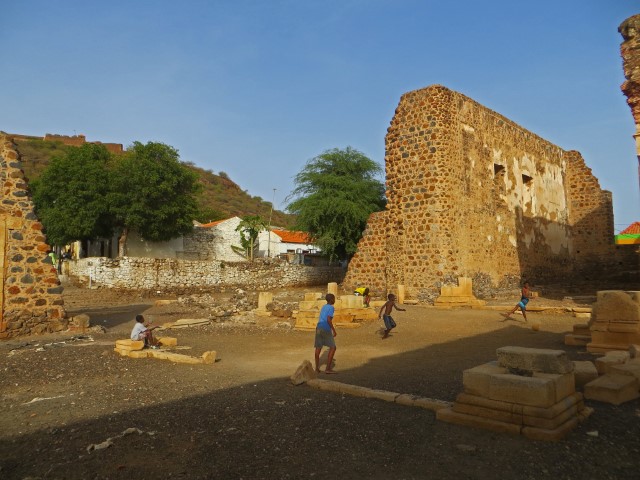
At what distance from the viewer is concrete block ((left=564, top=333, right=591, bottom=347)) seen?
863cm

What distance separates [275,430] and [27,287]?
8590 mm

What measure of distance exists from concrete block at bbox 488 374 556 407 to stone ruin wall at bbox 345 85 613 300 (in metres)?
10.7

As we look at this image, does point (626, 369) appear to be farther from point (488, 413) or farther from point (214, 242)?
point (214, 242)

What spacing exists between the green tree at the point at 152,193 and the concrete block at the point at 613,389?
27.0 metres

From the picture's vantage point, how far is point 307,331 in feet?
39.5

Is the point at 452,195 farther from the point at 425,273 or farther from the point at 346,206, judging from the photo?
the point at 346,206

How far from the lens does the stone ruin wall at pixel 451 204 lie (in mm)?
15234

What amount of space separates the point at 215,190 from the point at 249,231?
33.4 metres

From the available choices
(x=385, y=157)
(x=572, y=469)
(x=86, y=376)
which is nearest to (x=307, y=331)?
(x=86, y=376)

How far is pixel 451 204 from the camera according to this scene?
1516 cm

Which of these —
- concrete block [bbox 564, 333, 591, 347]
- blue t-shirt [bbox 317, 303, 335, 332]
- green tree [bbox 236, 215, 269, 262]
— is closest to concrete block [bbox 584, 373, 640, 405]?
concrete block [bbox 564, 333, 591, 347]

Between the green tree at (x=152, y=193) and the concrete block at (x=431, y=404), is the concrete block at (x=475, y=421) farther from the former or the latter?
the green tree at (x=152, y=193)

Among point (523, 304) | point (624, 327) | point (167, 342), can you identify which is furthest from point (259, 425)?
point (523, 304)

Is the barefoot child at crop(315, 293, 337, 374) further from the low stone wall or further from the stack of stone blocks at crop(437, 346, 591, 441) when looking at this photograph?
the low stone wall
